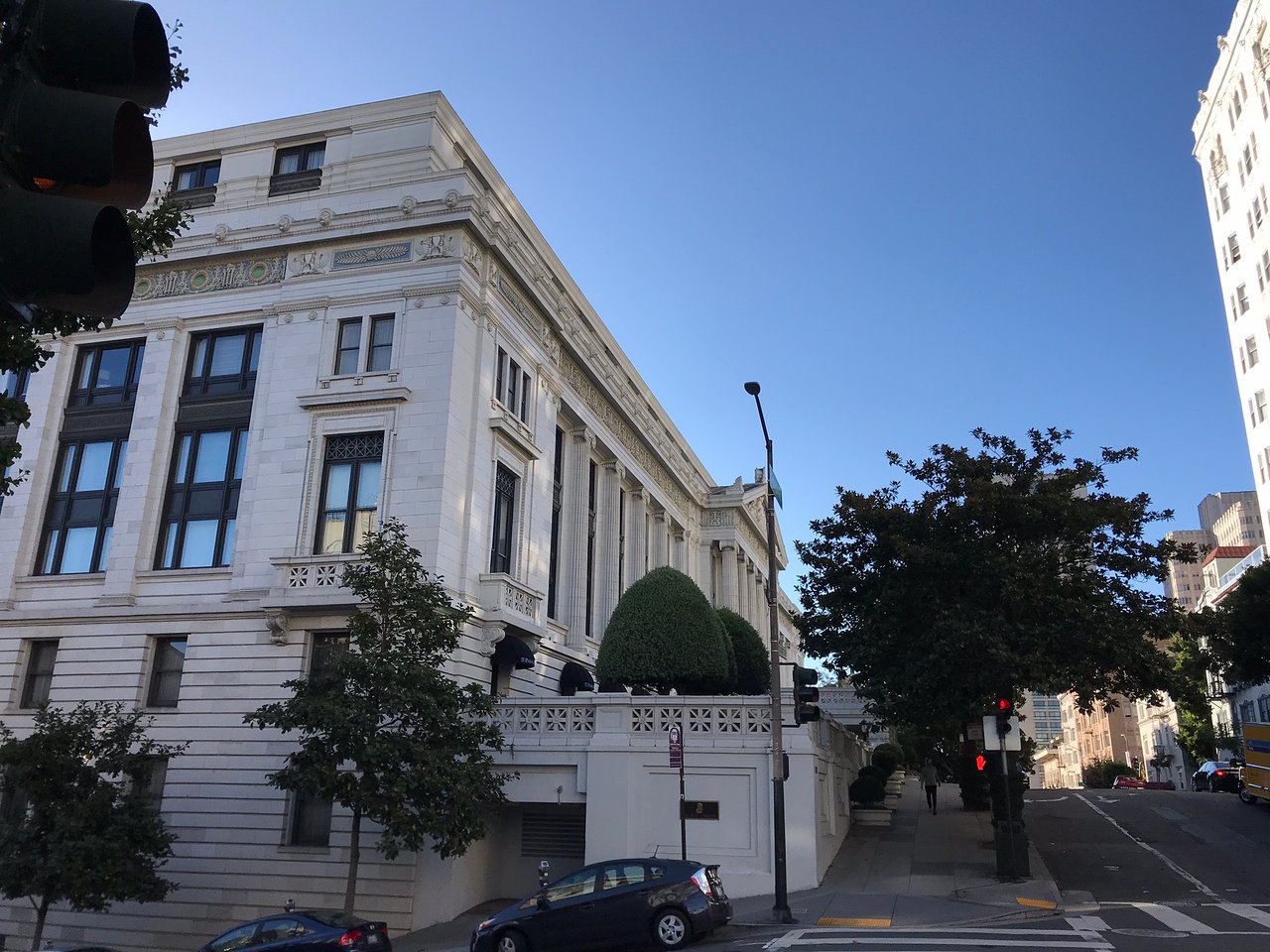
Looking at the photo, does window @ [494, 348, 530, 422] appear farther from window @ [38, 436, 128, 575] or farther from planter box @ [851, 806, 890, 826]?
planter box @ [851, 806, 890, 826]

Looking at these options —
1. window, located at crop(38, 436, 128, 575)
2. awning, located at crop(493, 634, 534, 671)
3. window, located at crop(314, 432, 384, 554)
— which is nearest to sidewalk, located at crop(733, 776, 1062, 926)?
awning, located at crop(493, 634, 534, 671)

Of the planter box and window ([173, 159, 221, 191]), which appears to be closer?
the planter box

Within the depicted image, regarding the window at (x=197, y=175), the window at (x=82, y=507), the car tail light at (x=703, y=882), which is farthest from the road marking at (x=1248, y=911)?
the window at (x=197, y=175)

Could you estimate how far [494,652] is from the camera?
2864cm

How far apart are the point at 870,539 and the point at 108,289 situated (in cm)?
2523

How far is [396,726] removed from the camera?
22375 mm

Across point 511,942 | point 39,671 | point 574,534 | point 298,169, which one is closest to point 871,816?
point 574,534

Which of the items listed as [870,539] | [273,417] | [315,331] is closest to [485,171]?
[315,331]

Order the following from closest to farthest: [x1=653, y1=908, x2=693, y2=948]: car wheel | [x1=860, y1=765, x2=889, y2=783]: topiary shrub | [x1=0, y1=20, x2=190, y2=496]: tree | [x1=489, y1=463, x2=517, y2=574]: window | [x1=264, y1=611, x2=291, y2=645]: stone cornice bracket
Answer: [x1=0, y1=20, x2=190, y2=496]: tree
[x1=653, y1=908, x2=693, y2=948]: car wheel
[x1=264, y1=611, x2=291, y2=645]: stone cornice bracket
[x1=489, y1=463, x2=517, y2=574]: window
[x1=860, y1=765, x2=889, y2=783]: topiary shrub

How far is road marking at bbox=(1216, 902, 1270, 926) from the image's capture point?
17.4 metres

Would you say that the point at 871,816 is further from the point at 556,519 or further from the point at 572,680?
the point at 556,519

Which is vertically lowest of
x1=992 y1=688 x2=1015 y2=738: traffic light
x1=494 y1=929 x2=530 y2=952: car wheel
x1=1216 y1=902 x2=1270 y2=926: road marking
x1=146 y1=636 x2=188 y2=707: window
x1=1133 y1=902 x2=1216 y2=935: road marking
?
x1=494 y1=929 x2=530 y2=952: car wheel

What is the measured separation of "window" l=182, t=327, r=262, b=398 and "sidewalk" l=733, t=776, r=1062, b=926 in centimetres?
2066

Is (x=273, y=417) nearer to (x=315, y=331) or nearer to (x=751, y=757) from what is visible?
(x=315, y=331)
